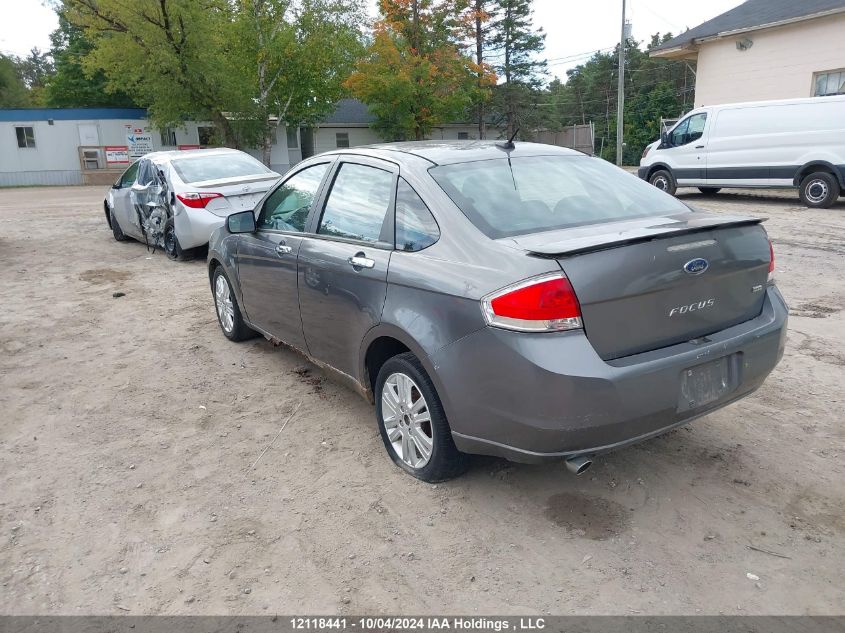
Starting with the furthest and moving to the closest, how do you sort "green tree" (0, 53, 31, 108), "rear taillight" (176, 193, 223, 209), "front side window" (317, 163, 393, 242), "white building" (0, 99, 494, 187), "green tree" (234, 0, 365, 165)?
"green tree" (0, 53, 31, 108)
"white building" (0, 99, 494, 187)
"green tree" (234, 0, 365, 165)
"rear taillight" (176, 193, 223, 209)
"front side window" (317, 163, 393, 242)

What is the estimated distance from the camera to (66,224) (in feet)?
50.7

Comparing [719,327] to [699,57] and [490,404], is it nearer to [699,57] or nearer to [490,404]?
[490,404]

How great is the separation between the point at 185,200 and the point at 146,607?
7639mm

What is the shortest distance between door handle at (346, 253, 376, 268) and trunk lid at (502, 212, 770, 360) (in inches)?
34.6

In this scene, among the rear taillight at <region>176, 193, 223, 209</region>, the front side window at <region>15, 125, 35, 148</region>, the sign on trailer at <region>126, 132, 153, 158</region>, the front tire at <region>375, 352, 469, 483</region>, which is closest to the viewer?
the front tire at <region>375, 352, 469, 483</region>

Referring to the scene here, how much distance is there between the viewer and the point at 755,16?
1992cm

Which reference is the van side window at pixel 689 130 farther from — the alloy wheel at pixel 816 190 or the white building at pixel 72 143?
the white building at pixel 72 143

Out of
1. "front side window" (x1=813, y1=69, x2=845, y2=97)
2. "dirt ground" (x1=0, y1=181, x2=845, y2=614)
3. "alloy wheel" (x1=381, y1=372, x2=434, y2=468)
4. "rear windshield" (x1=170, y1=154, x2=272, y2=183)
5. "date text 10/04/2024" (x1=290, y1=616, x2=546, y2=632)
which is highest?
"front side window" (x1=813, y1=69, x2=845, y2=97)

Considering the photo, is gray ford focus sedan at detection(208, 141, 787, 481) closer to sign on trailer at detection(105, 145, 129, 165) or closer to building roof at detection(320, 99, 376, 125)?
sign on trailer at detection(105, 145, 129, 165)

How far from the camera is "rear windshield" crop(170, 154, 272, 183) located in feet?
32.1

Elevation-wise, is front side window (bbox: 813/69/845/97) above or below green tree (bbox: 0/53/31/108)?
below

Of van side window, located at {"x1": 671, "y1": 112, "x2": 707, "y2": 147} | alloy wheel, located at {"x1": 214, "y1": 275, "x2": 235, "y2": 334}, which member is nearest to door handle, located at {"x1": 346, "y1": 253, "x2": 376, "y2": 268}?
alloy wheel, located at {"x1": 214, "y1": 275, "x2": 235, "y2": 334}

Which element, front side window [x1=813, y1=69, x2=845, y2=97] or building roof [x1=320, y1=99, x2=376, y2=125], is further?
building roof [x1=320, y1=99, x2=376, y2=125]

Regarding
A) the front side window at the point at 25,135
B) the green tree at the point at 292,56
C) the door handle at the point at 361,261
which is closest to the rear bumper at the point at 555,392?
the door handle at the point at 361,261
